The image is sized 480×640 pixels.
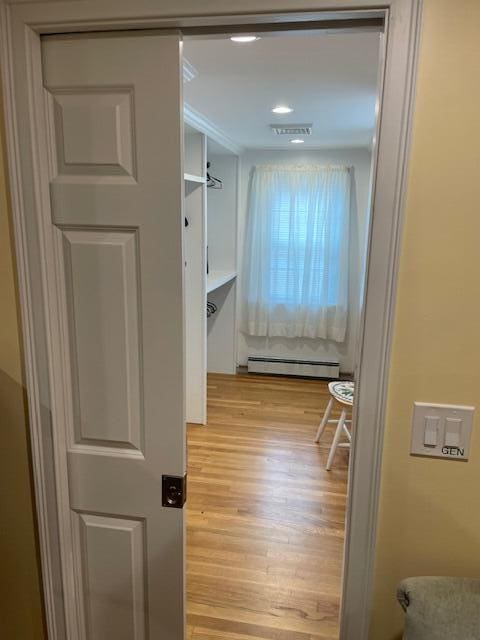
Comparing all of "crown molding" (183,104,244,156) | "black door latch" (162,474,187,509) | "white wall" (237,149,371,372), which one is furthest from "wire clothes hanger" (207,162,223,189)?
"black door latch" (162,474,187,509)

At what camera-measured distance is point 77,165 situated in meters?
1.14

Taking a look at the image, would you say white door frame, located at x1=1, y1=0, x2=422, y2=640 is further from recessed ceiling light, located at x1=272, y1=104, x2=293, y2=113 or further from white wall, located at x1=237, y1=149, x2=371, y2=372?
white wall, located at x1=237, y1=149, x2=371, y2=372

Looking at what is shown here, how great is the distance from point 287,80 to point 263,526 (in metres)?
2.39

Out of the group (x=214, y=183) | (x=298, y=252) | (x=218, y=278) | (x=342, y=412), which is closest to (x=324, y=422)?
(x=342, y=412)


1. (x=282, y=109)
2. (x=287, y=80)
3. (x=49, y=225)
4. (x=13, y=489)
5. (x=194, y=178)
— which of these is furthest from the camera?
(x=194, y=178)

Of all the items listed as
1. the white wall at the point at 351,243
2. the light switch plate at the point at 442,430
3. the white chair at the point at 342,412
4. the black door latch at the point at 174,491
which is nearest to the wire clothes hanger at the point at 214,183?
the white wall at the point at 351,243

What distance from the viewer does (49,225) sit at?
117 centimetres

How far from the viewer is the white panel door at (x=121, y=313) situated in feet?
3.58

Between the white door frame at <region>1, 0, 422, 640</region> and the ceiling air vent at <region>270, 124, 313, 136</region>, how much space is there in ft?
8.35

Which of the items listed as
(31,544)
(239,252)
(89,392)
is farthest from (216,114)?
(31,544)

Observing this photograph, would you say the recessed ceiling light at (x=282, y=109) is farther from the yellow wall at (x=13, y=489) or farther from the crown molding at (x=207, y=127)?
the yellow wall at (x=13, y=489)

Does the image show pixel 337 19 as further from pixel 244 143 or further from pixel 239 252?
pixel 239 252

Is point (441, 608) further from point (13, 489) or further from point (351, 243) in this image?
point (351, 243)

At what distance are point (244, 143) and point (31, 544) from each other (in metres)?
3.91
